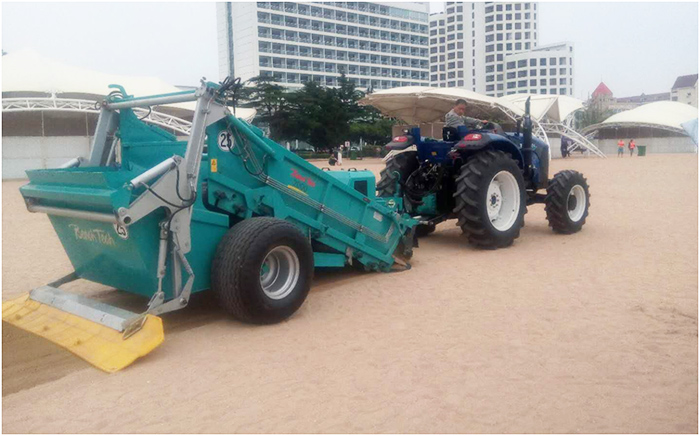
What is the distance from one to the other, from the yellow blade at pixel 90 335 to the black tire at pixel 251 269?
693 millimetres

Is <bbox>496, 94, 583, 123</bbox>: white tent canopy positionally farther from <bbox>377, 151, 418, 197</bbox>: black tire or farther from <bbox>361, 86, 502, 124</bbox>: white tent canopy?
<bbox>377, 151, 418, 197</bbox>: black tire

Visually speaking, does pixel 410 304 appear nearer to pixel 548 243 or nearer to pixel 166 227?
pixel 166 227

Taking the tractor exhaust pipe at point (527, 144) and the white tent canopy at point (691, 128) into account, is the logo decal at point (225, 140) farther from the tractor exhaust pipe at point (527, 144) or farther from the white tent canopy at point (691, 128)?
the white tent canopy at point (691, 128)

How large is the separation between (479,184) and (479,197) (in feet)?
0.59

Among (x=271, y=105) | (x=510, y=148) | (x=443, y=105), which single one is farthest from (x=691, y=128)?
(x=510, y=148)

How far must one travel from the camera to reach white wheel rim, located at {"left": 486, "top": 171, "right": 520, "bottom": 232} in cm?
843

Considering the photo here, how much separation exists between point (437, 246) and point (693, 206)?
6.91 m

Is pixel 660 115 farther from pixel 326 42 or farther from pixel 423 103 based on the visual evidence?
pixel 326 42

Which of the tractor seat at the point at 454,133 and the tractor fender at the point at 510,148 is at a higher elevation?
the tractor seat at the point at 454,133

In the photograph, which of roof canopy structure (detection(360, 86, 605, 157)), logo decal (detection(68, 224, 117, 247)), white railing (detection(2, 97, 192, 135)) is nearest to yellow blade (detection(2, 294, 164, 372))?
logo decal (detection(68, 224, 117, 247))

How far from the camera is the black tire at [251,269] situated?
489cm

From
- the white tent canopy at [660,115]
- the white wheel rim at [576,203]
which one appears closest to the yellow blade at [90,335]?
the white wheel rim at [576,203]

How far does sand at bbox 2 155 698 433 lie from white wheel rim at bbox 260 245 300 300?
0.34m

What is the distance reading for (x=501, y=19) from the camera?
114 metres
